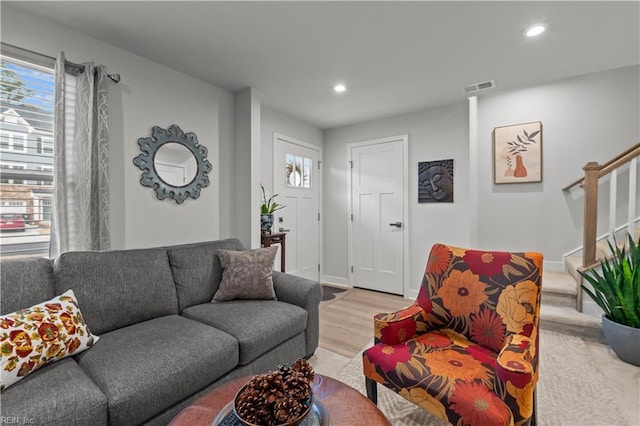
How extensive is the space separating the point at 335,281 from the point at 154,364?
10.9ft

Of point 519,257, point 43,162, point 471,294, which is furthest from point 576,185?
point 43,162

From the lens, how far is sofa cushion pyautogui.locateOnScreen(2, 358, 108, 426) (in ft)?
3.27

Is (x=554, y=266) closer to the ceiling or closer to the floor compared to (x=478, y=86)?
closer to the floor

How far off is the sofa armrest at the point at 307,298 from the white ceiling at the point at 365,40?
188 cm

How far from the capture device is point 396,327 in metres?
1.53

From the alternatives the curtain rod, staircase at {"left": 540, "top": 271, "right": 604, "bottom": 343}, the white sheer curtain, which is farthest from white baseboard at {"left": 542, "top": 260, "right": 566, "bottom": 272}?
the curtain rod

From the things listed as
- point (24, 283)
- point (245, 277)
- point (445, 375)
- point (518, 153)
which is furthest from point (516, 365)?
point (518, 153)

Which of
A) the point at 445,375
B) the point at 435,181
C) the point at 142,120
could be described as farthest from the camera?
the point at 435,181

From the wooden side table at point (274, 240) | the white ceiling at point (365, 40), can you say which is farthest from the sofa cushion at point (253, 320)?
the white ceiling at point (365, 40)

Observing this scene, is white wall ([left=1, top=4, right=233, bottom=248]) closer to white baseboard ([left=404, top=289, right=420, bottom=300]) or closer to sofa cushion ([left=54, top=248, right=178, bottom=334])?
sofa cushion ([left=54, top=248, right=178, bottom=334])

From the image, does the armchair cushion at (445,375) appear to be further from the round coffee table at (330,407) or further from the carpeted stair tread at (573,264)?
the carpeted stair tread at (573,264)

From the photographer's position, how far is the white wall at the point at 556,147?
271 cm

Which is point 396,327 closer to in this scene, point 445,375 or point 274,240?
point 445,375

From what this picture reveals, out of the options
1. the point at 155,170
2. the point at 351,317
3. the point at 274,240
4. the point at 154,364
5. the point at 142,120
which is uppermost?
the point at 142,120
